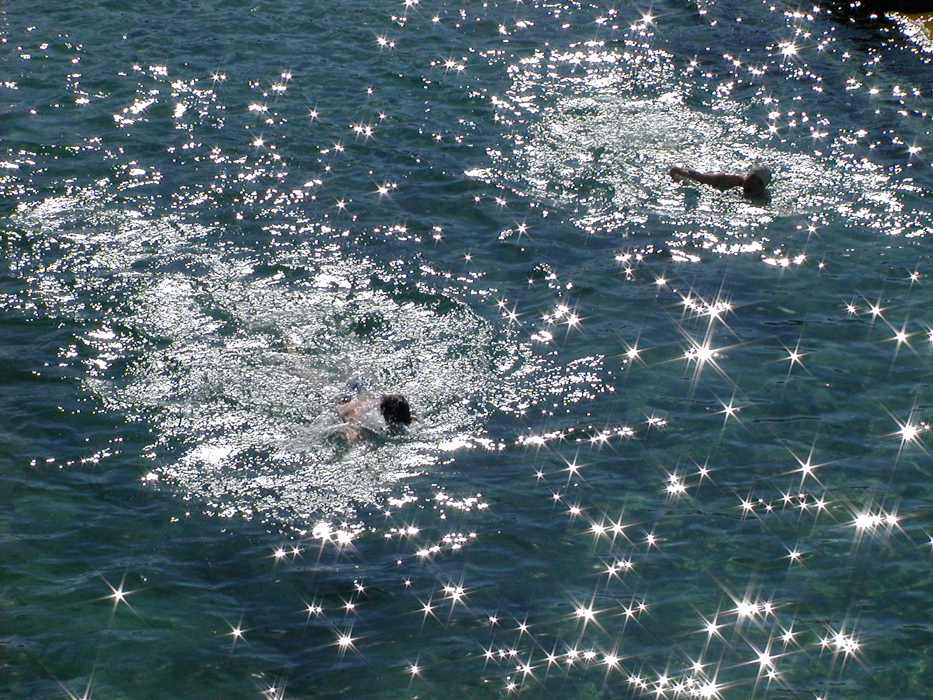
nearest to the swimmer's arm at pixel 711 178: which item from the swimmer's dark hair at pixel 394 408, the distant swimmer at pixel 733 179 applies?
the distant swimmer at pixel 733 179

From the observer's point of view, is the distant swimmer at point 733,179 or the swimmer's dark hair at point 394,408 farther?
the distant swimmer at point 733,179

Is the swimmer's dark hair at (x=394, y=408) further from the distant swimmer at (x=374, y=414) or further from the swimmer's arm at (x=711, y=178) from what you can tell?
the swimmer's arm at (x=711, y=178)

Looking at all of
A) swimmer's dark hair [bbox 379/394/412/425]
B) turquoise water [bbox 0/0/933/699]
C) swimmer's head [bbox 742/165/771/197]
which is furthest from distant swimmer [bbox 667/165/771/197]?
swimmer's dark hair [bbox 379/394/412/425]

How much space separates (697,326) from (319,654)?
22.1ft

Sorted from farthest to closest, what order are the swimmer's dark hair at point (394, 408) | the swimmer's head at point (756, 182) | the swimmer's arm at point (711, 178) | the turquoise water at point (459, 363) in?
the swimmer's arm at point (711, 178) → the swimmer's head at point (756, 182) → the swimmer's dark hair at point (394, 408) → the turquoise water at point (459, 363)

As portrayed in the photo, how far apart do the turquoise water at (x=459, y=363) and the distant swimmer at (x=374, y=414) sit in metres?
0.24

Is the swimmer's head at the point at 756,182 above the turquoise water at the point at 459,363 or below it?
above

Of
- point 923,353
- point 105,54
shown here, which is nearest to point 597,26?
point 105,54

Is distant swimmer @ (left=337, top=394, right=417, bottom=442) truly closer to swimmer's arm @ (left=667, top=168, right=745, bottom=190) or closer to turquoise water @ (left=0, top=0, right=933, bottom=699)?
turquoise water @ (left=0, top=0, right=933, bottom=699)

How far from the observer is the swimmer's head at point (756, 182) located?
15631 millimetres

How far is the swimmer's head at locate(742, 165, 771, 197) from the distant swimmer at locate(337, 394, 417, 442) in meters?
7.08

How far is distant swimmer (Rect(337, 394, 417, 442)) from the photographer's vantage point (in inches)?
442

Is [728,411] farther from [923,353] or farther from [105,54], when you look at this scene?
[105,54]

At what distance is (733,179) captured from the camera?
1588cm
